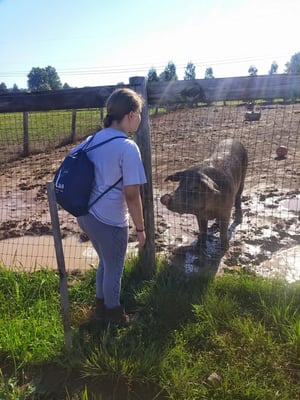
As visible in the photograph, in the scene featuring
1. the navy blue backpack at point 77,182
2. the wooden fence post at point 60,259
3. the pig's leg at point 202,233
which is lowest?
the pig's leg at point 202,233

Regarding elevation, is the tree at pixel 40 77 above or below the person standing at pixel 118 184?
above

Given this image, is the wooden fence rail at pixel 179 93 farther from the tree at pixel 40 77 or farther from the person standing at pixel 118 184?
the tree at pixel 40 77

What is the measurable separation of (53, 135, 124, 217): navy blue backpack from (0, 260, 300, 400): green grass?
1.08m

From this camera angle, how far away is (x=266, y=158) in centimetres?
1107

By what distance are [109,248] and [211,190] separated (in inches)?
76.7

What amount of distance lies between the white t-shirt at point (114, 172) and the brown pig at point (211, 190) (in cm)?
158

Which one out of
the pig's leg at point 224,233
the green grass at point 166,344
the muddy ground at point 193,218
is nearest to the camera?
the green grass at point 166,344

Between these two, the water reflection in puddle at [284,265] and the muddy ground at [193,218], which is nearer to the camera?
the water reflection in puddle at [284,265]

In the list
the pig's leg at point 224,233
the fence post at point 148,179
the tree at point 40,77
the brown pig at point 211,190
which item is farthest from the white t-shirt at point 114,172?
the tree at point 40,77

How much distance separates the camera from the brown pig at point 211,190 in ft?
15.6

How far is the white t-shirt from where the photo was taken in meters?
2.90

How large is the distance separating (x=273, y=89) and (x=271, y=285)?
1880mm

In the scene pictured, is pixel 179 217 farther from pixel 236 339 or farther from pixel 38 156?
pixel 38 156

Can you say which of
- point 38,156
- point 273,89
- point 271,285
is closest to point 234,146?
point 273,89
